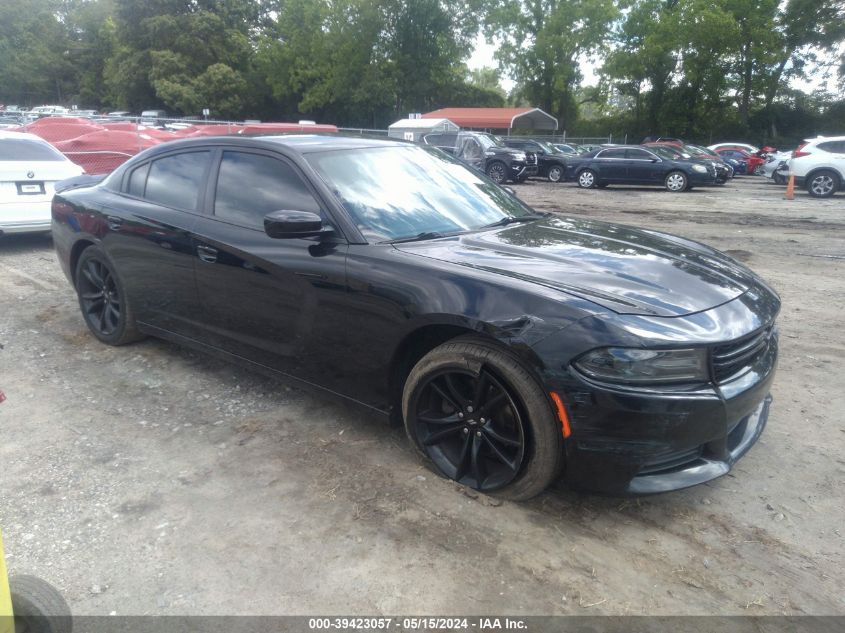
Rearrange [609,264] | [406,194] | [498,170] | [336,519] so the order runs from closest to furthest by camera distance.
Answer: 1. [336,519]
2. [609,264]
3. [406,194]
4. [498,170]

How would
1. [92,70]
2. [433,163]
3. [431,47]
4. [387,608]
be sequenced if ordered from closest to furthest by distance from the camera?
[387,608] < [433,163] < [431,47] < [92,70]

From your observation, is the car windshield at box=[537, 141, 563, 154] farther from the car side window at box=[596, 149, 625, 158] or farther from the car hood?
the car hood

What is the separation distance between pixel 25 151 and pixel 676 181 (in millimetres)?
17547

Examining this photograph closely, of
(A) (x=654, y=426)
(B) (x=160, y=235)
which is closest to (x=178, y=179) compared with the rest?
(B) (x=160, y=235)

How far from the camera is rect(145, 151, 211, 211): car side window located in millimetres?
4184

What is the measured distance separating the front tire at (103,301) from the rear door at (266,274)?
1086mm

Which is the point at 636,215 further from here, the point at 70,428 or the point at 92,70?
the point at 92,70

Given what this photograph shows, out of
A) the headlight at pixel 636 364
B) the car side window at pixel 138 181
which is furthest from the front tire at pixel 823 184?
the car side window at pixel 138 181

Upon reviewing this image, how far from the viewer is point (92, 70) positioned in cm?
6825

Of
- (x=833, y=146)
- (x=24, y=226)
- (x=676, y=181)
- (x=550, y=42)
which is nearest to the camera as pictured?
(x=24, y=226)

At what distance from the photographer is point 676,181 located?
20.1 m

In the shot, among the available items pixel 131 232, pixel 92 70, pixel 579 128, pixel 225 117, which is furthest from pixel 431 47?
pixel 131 232

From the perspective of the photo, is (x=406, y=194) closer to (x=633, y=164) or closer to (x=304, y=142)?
(x=304, y=142)

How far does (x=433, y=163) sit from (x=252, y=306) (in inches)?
58.1
